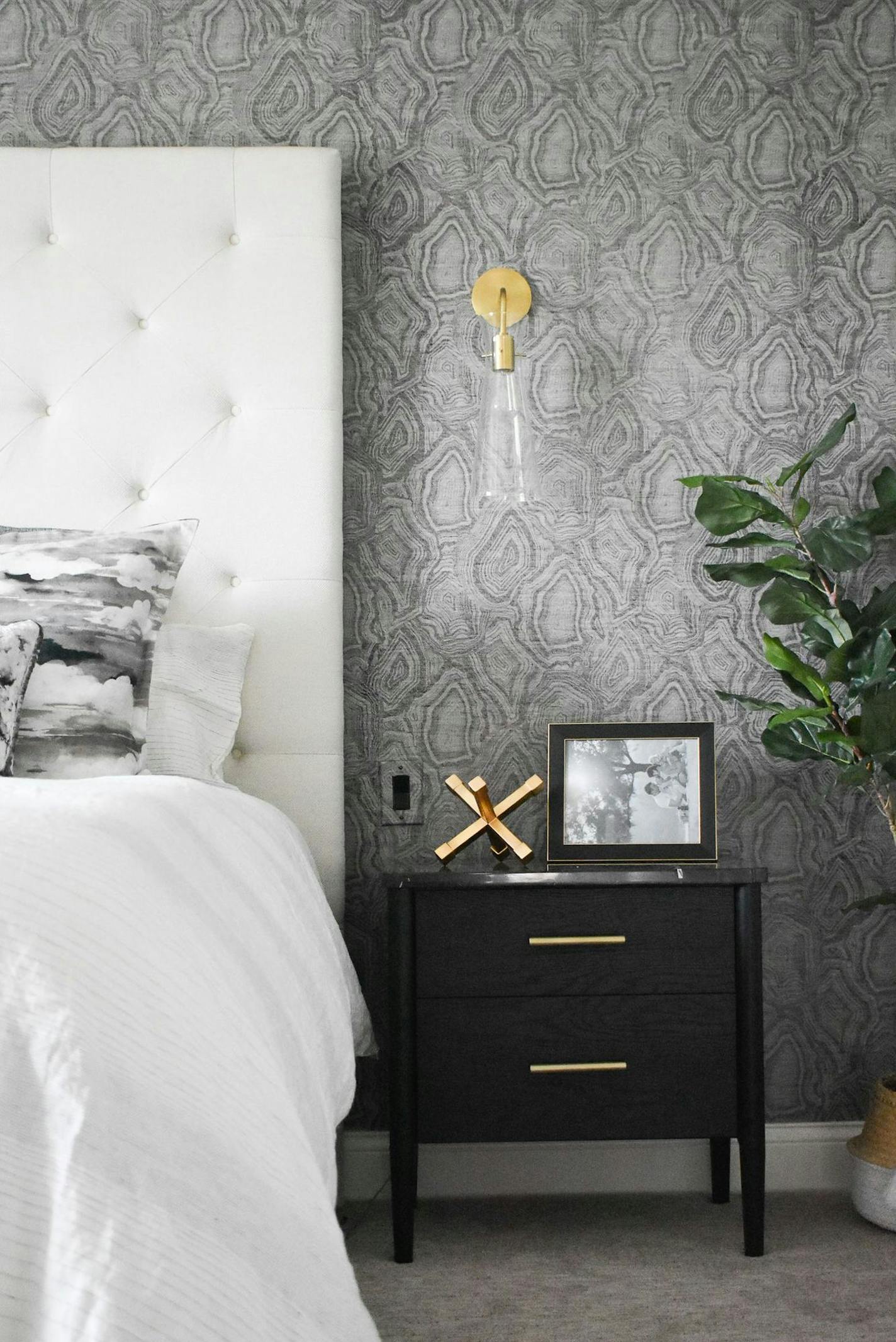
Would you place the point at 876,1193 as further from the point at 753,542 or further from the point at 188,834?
the point at 188,834

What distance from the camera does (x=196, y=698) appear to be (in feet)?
6.46

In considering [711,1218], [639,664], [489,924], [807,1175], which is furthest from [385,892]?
[807,1175]

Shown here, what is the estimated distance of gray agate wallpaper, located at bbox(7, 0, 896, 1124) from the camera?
224 cm

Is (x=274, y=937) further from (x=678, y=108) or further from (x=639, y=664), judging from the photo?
(x=678, y=108)

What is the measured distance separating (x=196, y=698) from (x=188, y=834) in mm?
820

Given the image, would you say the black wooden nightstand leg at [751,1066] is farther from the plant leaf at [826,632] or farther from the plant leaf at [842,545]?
the plant leaf at [842,545]

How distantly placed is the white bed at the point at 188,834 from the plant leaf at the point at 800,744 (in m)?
0.82

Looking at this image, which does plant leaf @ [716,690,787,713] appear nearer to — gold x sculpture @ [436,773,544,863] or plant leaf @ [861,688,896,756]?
plant leaf @ [861,688,896,756]

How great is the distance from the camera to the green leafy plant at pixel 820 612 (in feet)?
6.29

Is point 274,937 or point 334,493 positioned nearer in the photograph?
point 274,937

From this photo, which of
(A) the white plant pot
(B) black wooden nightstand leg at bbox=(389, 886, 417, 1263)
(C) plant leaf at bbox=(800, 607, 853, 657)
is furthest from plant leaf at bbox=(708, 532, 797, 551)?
(A) the white plant pot

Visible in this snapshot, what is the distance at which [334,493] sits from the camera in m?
2.14

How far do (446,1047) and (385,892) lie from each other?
43 centimetres

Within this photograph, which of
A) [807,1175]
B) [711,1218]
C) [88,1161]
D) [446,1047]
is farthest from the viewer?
[807,1175]
